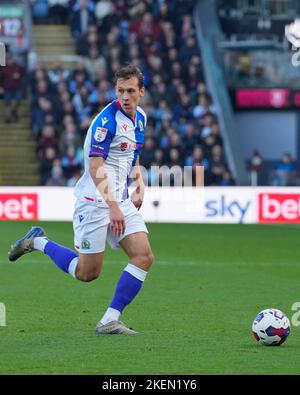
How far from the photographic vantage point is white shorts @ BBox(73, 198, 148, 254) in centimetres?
963

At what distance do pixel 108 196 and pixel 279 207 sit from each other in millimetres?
14811

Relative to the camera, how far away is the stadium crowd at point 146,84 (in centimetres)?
2755

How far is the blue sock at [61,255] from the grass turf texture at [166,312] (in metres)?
0.51

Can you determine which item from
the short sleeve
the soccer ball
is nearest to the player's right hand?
the short sleeve

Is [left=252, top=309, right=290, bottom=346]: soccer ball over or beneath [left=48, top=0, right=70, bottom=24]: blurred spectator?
beneath

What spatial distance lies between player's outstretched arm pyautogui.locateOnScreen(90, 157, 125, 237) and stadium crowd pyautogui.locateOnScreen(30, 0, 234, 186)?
16615 mm

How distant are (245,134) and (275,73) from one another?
2.80 metres

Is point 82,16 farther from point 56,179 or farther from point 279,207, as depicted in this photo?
point 279,207

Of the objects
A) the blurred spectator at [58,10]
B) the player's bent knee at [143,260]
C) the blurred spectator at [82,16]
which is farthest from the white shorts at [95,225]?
the blurred spectator at [58,10]

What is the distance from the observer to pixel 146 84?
29625mm

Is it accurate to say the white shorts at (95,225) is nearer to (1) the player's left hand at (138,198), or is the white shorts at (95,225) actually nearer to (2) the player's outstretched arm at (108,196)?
(2) the player's outstretched arm at (108,196)

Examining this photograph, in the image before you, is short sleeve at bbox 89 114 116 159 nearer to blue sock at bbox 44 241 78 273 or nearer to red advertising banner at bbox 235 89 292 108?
blue sock at bbox 44 241 78 273
